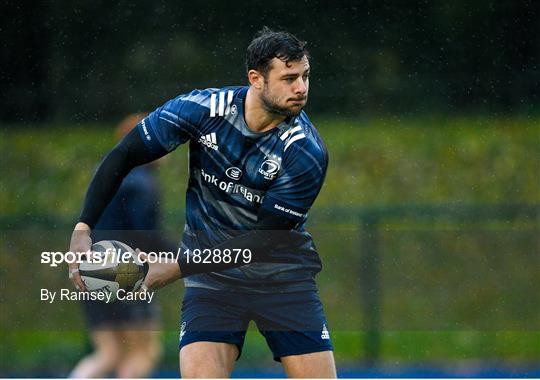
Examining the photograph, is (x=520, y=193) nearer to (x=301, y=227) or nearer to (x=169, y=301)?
(x=169, y=301)

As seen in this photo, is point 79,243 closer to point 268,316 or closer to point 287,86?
point 268,316

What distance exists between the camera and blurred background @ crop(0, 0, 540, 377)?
830 centimetres

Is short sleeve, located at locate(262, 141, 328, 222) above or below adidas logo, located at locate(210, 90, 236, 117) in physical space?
below

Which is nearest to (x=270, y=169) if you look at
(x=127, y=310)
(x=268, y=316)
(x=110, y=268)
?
(x=268, y=316)

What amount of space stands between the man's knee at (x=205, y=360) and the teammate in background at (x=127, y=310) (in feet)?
5.50

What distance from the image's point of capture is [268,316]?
429cm

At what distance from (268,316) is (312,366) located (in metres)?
0.25

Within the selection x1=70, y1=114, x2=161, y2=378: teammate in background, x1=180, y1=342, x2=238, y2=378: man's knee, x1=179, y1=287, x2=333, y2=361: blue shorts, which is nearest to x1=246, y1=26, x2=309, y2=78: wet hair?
x1=179, y1=287, x2=333, y2=361: blue shorts

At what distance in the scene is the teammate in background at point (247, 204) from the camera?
13.6 feet

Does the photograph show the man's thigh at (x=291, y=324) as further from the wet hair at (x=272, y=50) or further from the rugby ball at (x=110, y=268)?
the wet hair at (x=272, y=50)

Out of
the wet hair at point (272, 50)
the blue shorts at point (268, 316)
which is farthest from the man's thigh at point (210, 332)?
the wet hair at point (272, 50)

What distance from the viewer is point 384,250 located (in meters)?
8.49

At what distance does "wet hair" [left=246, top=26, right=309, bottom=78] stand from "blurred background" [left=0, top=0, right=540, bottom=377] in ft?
13.2
